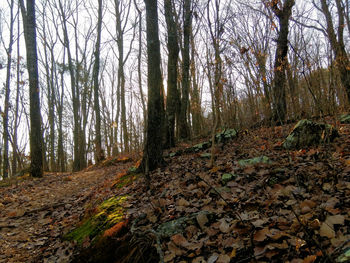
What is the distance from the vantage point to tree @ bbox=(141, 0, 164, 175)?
188 inches

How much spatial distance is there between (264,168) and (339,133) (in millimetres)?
2203

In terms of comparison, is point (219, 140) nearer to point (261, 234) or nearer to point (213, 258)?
point (261, 234)

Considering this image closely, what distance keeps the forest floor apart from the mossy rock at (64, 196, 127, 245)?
0.44ft

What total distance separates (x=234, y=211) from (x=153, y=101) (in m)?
3.28

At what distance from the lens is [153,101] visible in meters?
4.79

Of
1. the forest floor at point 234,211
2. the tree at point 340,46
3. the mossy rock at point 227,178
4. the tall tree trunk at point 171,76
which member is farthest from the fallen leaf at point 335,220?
the tall tree trunk at point 171,76

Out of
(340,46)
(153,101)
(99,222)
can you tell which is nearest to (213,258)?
Result: (99,222)

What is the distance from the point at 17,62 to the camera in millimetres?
13727

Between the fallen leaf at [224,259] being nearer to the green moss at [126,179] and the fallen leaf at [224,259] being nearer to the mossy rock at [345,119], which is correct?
the green moss at [126,179]

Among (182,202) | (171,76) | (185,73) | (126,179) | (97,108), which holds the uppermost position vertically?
(185,73)

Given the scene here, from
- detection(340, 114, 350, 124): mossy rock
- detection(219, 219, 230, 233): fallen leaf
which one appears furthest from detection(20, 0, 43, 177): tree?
detection(340, 114, 350, 124): mossy rock

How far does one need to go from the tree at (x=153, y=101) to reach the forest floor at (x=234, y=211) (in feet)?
1.40

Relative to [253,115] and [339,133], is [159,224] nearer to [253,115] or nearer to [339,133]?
[339,133]

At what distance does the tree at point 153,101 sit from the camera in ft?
15.6
